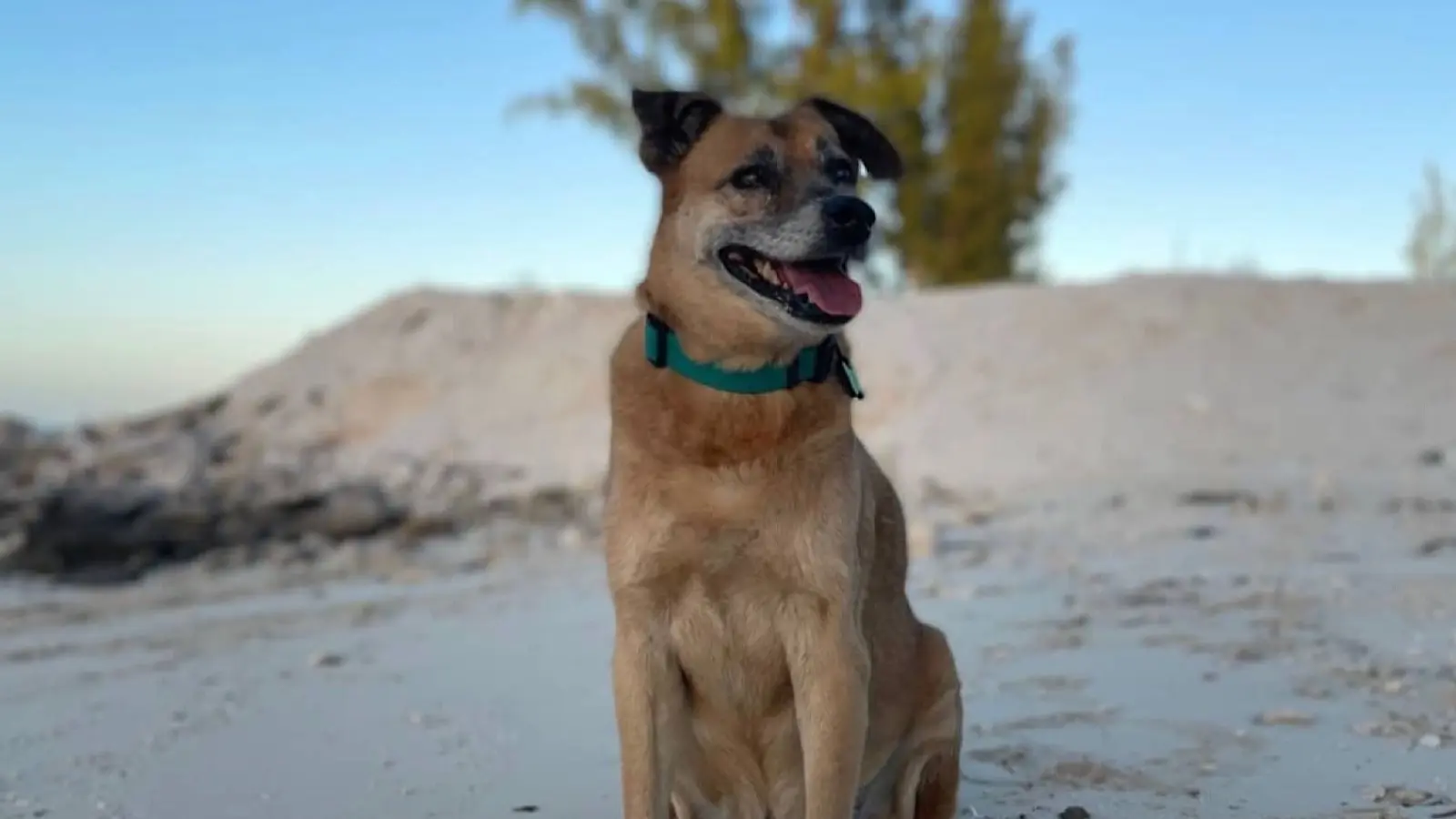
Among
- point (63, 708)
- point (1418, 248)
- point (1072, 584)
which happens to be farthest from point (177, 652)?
point (1418, 248)

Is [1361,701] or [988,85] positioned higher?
[988,85]

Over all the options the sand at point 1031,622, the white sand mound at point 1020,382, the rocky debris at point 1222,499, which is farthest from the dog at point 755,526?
the white sand mound at point 1020,382

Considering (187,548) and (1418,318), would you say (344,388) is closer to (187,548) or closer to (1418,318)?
(187,548)

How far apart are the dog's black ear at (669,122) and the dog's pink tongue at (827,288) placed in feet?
1.57

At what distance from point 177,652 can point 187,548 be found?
3614 mm

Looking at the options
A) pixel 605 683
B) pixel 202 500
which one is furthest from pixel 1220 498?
pixel 202 500

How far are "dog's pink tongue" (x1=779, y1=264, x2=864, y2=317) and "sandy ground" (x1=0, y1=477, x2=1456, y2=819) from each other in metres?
1.42

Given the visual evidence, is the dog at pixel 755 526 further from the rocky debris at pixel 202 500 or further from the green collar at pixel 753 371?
the rocky debris at pixel 202 500

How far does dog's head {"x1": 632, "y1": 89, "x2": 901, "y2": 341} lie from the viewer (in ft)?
11.7

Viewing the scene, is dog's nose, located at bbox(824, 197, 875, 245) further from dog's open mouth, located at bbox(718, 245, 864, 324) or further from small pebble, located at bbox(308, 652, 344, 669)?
small pebble, located at bbox(308, 652, 344, 669)

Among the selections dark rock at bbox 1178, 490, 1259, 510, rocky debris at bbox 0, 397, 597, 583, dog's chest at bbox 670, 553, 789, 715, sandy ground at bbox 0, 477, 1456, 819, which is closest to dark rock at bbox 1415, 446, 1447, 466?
dark rock at bbox 1178, 490, 1259, 510

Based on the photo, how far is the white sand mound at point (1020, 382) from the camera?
13.2 m

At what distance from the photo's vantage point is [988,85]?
30906 mm

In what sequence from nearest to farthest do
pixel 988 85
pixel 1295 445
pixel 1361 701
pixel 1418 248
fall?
1. pixel 1361 701
2. pixel 1295 445
3. pixel 1418 248
4. pixel 988 85
